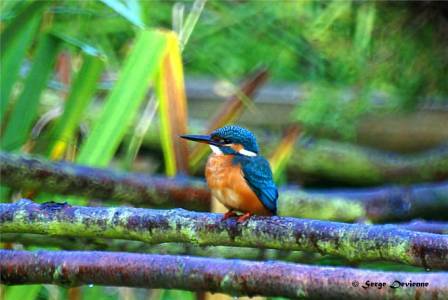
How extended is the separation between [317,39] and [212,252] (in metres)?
0.96

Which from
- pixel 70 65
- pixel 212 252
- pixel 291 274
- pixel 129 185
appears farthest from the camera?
pixel 70 65

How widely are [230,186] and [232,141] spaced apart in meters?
0.16

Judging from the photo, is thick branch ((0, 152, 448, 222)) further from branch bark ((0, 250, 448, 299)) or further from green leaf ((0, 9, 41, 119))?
branch bark ((0, 250, 448, 299))

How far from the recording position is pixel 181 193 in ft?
8.59

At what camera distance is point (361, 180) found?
3.93 metres

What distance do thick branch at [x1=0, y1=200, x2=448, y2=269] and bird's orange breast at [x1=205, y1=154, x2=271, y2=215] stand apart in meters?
0.26

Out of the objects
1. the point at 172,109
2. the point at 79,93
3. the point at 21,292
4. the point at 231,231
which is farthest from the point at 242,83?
the point at 231,231

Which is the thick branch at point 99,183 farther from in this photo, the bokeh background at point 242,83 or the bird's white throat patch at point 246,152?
the bird's white throat patch at point 246,152

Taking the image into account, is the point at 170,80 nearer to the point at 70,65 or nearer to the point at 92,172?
the point at 92,172

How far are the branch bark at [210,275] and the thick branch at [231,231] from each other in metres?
0.04

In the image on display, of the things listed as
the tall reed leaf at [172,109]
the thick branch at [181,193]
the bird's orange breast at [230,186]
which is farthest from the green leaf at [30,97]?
the bird's orange breast at [230,186]

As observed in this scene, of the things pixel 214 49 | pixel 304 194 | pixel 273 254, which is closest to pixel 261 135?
pixel 214 49

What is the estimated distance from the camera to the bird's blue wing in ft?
6.58

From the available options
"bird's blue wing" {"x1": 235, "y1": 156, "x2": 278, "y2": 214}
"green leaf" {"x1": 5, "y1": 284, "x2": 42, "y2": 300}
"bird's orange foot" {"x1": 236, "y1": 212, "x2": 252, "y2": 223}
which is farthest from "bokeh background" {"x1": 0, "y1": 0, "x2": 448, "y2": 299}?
"bird's orange foot" {"x1": 236, "y1": 212, "x2": 252, "y2": 223}
